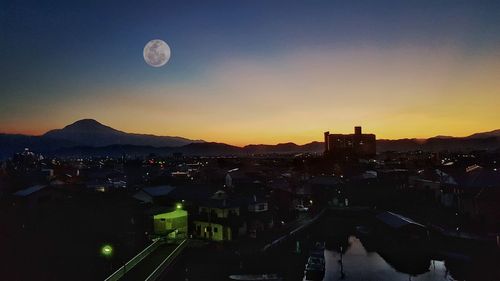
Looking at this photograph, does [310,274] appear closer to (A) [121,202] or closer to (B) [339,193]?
(A) [121,202]

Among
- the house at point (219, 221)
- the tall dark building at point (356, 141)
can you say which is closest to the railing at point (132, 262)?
the house at point (219, 221)

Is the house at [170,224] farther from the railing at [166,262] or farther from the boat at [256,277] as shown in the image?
the boat at [256,277]

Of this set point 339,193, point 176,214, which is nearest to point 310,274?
point 176,214

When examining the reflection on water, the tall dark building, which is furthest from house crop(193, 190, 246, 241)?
the tall dark building

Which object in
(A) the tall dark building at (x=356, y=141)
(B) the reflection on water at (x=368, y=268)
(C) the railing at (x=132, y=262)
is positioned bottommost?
(B) the reflection on water at (x=368, y=268)

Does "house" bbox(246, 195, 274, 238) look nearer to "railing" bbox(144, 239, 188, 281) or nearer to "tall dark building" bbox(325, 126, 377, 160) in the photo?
"railing" bbox(144, 239, 188, 281)

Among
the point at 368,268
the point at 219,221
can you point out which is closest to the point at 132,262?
the point at 219,221
